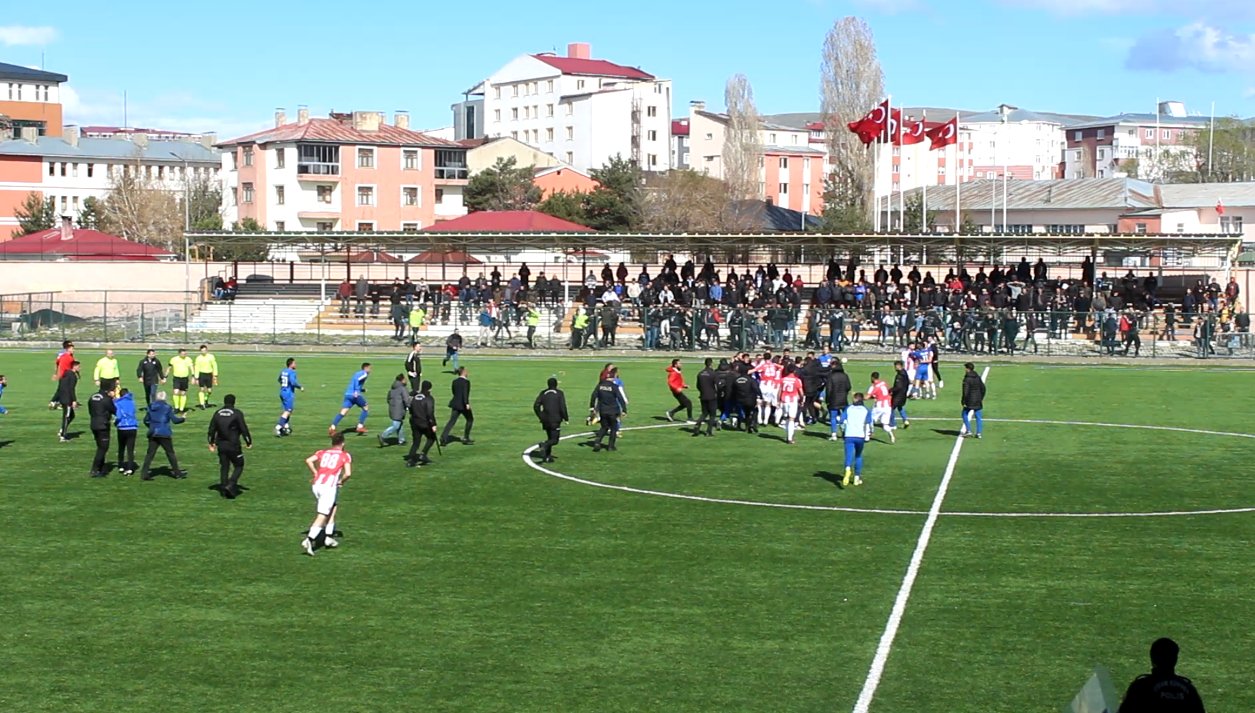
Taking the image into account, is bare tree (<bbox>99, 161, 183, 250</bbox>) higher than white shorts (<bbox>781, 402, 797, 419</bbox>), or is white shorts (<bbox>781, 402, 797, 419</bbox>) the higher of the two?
bare tree (<bbox>99, 161, 183, 250</bbox>)

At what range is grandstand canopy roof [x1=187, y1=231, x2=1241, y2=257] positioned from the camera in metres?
57.1

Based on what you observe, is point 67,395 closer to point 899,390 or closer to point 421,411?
point 421,411

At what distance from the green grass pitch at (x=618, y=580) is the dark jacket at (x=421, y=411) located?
930mm

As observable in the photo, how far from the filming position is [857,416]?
23.4 m

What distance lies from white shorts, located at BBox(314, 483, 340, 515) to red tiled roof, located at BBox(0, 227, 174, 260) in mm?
59214

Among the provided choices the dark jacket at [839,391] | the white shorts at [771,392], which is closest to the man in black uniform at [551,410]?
the dark jacket at [839,391]

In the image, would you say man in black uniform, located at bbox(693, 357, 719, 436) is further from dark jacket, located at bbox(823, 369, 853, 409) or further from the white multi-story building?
the white multi-story building

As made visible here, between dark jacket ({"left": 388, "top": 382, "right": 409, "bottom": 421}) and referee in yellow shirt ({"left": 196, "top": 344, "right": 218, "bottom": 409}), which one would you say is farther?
referee in yellow shirt ({"left": 196, "top": 344, "right": 218, "bottom": 409})

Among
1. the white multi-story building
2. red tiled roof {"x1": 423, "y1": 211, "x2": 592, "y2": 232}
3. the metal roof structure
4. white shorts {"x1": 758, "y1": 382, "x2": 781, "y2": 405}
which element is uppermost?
the white multi-story building

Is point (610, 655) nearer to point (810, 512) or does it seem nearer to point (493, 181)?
point (810, 512)

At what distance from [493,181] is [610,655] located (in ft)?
325

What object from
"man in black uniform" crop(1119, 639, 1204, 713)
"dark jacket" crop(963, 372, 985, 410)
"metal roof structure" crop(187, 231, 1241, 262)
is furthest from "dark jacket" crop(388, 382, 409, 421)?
"metal roof structure" crop(187, 231, 1241, 262)

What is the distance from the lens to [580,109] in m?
136

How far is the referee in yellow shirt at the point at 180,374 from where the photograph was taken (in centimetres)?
3238
